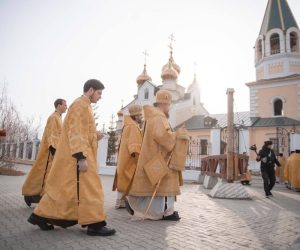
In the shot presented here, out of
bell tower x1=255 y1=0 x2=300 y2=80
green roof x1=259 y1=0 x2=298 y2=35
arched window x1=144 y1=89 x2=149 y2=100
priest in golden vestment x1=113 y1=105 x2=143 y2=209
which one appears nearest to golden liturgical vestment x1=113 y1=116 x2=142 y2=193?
priest in golden vestment x1=113 y1=105 x2=143 y2=209

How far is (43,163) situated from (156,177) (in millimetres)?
2293

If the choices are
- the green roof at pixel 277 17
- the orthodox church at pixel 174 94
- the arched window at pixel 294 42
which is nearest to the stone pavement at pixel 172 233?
the arched window at pixel 294 42

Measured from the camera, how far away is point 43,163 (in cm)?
539

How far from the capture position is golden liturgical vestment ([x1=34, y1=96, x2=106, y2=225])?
3443mm

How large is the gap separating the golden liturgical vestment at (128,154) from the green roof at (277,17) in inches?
1086

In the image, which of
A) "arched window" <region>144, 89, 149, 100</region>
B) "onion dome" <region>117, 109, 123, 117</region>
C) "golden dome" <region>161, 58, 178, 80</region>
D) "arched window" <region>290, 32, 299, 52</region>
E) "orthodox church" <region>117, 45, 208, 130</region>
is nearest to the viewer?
"arched window" <region>290, 32, 299, 52</region>

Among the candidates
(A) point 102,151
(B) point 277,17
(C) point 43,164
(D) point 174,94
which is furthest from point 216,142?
(D) point 174,94

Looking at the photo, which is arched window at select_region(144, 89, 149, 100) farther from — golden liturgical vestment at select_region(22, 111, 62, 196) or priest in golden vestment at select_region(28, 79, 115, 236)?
priest in golden vestment at select_region(28, 79, 115, 236)

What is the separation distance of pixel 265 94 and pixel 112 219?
1104 inches

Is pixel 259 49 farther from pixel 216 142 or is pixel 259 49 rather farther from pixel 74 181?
pixel 74 181

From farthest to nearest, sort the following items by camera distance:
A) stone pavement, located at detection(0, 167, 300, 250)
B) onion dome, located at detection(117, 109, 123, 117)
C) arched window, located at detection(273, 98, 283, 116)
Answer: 1. onion dome, located at detection(117, 109, 123, 117)
2. arched window, located at detection(273, 98, 283, 116)
3. stone pavement, located at detection(0, 167, 300, 250)

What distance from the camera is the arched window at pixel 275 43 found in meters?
28.4

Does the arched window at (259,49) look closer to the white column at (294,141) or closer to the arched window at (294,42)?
the arched window at (294,42)

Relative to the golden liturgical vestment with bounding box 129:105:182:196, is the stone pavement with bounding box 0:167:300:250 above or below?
below
